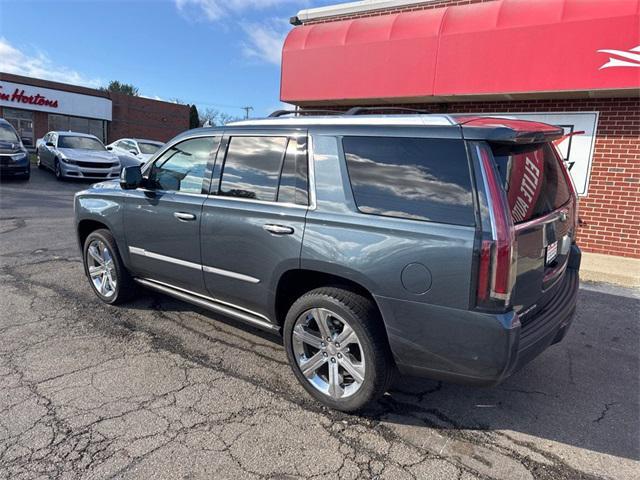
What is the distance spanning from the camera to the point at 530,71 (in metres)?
7.02

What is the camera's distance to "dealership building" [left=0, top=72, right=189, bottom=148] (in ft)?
86.2

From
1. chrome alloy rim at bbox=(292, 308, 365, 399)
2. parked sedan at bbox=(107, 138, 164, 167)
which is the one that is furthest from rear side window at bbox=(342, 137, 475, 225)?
parked sedan at bbox=(107, 138, 164, 167)

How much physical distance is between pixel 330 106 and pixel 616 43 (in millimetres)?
5377

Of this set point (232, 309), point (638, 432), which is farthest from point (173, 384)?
point (638, 432)

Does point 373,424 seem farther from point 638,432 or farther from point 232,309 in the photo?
point 638,432

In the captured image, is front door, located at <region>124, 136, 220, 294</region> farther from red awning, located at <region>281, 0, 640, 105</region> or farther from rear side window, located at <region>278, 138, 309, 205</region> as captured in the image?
red awning, located at <region>281, 0, 640, 105</region>

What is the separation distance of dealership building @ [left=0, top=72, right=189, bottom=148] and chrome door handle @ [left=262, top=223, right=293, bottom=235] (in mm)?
28383

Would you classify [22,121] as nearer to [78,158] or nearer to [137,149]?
[137,149]

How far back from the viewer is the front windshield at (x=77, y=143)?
15.0m

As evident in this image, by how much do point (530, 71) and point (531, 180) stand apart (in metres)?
5.41

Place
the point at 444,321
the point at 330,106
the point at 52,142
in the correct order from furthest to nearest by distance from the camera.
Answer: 1. the point at 52,142
2. the point at 330,106
3. the point at 444,321

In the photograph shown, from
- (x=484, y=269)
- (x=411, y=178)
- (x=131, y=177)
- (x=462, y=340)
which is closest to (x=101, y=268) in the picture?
(x=131, y=177)

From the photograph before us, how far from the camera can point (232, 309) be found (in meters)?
3.52

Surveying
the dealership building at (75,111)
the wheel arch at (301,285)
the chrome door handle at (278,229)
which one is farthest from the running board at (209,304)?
the dealership building at (75,111)
